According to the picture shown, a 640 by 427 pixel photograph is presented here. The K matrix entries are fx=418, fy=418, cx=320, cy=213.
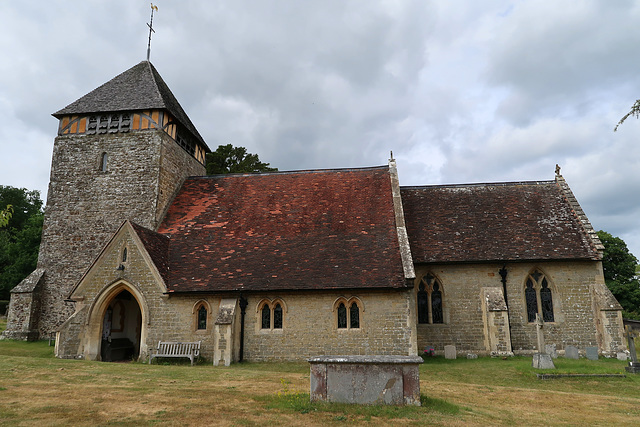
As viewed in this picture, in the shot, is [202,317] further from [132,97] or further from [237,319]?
[132,97]

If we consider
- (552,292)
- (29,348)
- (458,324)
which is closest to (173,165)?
(29,348)

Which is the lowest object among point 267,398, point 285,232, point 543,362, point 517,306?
A: point 267,398

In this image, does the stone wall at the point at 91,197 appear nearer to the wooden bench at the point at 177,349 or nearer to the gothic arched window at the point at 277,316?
the wooden bench at the point at 177,349

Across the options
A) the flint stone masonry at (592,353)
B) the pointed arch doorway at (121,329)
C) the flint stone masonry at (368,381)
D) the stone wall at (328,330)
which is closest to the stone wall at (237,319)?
the stone wall at (328,330)

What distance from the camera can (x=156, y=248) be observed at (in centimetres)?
1808

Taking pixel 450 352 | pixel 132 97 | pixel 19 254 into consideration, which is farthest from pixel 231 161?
pixel 450 352

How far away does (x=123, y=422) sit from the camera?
742 centimetres

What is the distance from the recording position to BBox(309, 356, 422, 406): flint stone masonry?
8594mm

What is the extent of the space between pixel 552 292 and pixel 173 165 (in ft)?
65.4

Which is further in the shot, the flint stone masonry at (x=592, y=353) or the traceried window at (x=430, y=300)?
the traceried window at (x=430, y=300)

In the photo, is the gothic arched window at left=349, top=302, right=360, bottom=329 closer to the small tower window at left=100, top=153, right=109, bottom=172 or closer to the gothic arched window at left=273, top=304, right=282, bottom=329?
the gothic arched window at left=273, top=304, right=282, bottom=329

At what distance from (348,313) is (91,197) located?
14685 millimetres

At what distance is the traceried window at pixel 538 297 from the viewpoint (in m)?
18.8

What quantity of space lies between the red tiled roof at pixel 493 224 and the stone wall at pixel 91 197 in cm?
1311
